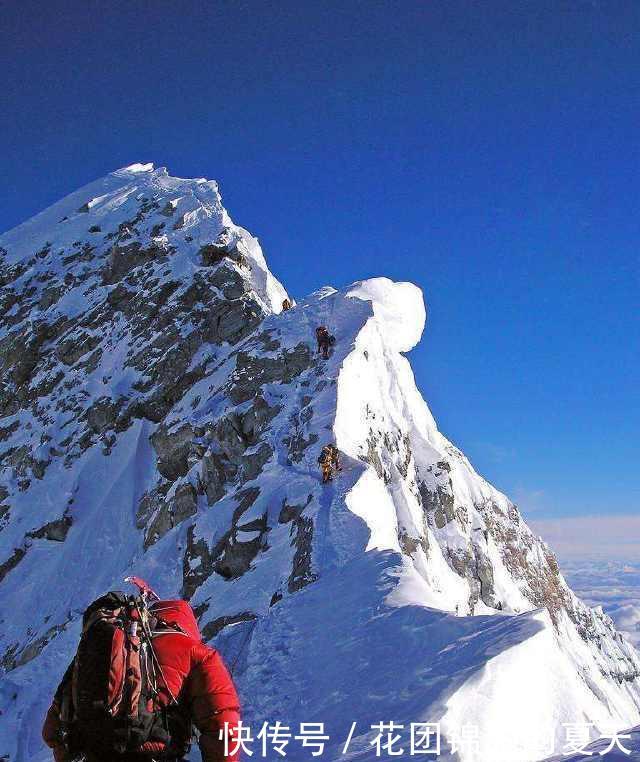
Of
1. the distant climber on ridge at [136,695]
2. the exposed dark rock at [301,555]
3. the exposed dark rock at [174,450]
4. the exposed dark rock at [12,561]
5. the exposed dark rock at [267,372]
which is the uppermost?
the exposed dark rock at [267,372]

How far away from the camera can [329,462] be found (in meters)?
16.7

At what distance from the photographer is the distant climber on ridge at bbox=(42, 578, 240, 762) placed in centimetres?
315

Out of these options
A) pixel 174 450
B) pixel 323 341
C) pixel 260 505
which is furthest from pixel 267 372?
pixel 260 505

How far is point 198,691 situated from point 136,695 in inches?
14.3

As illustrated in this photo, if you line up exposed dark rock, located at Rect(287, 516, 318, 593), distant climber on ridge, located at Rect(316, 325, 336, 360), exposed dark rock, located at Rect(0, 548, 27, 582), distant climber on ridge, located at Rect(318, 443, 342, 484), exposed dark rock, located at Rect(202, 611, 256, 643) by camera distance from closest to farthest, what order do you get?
exposed dark rock, located at Rect(287, 516, 318, 593) < exposed dark rock, located at Rect(202, 611, 256, 643) < distant climber on ridge, located at Rect(318, 443, 342, 484) < distant climber on ridge, located at Rect(316, 325, 336, 360) < exposed dark rock, located at Rect(0, 548, 27, 582)

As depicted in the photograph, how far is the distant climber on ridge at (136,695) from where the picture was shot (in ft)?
10.3

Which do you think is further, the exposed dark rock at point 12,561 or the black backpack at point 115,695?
the exposed dark rock at point 12,561

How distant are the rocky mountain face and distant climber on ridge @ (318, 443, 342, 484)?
29cm

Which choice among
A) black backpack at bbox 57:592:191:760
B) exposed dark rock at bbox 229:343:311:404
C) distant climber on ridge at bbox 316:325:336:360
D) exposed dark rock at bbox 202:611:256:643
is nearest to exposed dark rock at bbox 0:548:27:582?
exposed dark rock at bbox 229:343:311:404

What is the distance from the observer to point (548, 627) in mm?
6148

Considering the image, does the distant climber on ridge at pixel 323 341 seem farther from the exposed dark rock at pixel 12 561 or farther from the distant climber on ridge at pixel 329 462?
the exposed dark rock at pixel 12 561

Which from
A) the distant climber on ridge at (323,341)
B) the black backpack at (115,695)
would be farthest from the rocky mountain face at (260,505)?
the black backpack at (115,695)

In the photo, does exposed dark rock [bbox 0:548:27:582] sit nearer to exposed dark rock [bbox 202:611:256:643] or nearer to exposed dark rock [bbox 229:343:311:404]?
exposed dark rock [bbox 229:343:311:404]

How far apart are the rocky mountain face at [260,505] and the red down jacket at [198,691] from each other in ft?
7.61
